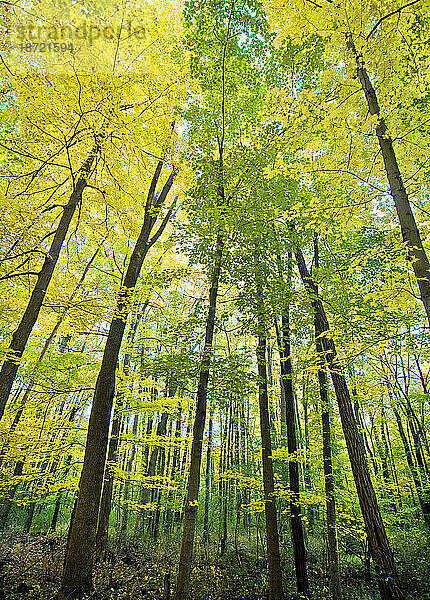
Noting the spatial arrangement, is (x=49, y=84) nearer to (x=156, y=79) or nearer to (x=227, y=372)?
(x=156, y=79)

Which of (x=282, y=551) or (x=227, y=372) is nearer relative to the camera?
(x=227, y=372)

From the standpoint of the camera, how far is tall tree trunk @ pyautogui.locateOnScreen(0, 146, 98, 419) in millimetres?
5414

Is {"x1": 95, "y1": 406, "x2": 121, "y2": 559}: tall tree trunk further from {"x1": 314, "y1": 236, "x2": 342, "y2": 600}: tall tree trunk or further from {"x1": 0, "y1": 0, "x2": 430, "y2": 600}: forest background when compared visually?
{"x1": 314, "y1": 236, "x2": 342, "y2": 600}: tall tree trunk

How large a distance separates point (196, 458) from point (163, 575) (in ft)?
15.5

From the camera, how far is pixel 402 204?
346 cm

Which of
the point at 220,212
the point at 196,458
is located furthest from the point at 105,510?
the point at 220,212

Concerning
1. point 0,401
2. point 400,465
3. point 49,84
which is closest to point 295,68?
point 49,84

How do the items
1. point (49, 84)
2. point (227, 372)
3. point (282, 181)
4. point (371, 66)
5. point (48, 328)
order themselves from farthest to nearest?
point (48, 328), point (282, 181), point (227, 372), point (49, 84), point (371, 66)

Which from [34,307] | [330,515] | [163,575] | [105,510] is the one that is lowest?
[163,575]

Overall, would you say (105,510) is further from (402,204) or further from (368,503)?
(402,204)

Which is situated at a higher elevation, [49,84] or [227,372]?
[49,84]

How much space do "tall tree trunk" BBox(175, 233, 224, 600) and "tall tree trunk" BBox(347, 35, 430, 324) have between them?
360 centimetres

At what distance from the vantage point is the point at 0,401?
17.7ft

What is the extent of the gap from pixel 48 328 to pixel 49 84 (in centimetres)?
765
